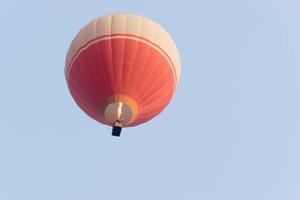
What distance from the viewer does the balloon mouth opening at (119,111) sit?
1291 inches

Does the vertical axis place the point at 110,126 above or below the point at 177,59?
below

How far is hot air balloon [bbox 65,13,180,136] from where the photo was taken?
1293 inches

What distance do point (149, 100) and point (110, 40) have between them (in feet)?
8.91

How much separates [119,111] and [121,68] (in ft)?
5.24

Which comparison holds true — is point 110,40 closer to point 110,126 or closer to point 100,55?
point 100,55

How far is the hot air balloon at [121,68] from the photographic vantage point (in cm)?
3284

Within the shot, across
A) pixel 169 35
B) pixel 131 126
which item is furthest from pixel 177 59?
pixel 131 126

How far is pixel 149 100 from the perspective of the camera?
33.6 m

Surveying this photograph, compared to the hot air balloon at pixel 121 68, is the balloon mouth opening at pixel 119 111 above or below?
below

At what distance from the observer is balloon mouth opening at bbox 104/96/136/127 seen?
3278 centimetres

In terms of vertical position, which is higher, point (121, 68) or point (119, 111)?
point (121, 68)

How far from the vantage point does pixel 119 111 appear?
32.8 m

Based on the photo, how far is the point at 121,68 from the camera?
32.8 metres

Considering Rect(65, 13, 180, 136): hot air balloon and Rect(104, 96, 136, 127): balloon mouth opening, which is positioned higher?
Rect(65, 13, 180, 136): hot air balloon
